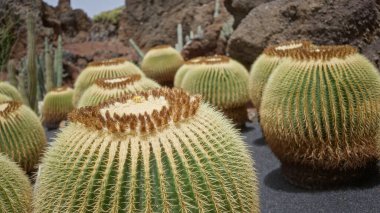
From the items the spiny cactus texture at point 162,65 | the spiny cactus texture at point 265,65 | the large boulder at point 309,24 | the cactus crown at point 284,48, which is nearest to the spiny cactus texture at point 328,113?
the cactus crown at point 284,48

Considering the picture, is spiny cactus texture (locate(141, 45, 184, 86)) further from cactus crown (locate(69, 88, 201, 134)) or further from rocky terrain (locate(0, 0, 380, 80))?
cactus crown (locate(69, 88, 201, 134))

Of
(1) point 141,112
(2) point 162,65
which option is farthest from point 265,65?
(2) point 162,65

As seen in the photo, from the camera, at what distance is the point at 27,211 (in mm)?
2771

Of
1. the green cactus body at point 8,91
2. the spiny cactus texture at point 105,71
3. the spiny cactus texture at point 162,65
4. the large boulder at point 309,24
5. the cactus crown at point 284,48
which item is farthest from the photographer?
the spiny cactus texture at point 162,65

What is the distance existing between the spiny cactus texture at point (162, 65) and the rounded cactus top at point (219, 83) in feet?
9.30

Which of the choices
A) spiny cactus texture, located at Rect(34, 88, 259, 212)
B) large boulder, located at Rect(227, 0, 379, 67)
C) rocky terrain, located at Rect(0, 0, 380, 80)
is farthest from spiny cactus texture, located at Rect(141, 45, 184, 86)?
spiny cactus texture, located at Rect(34, 88, 259, 212)

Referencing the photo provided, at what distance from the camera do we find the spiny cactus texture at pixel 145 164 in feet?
6.03

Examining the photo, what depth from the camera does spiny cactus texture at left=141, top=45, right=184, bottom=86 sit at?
9.05 metres

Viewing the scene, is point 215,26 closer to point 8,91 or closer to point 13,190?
point 8,91

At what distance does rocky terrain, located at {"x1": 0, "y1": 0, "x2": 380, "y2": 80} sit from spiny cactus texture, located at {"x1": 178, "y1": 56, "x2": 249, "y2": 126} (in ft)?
2.79

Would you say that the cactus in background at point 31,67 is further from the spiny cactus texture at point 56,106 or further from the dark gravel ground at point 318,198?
the dark gravel ground at point 318,198

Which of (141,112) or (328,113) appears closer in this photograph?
(141,112)

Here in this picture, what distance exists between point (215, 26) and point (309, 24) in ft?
17.1

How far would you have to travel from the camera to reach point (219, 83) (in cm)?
602
